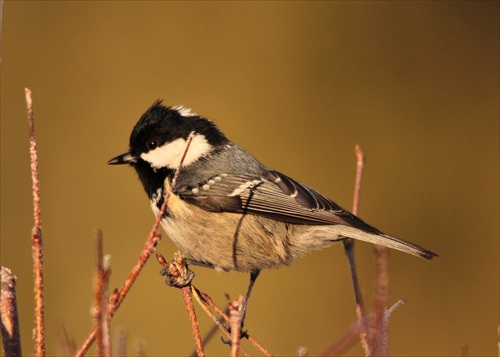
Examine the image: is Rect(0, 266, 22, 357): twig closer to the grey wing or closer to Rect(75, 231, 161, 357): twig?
Rect(75, 231, 161, 357): twig

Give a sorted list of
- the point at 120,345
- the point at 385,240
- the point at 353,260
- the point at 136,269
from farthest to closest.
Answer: the point at 385,240
the point at 353,260
the point at 120,345
the point at 136,269

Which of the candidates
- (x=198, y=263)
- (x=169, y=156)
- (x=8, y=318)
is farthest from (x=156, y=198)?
(x=8, y=318)

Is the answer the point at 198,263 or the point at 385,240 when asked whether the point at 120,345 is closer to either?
the point at 385,240

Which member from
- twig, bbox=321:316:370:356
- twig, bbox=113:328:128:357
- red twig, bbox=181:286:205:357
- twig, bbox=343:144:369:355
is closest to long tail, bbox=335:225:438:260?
twig, bbox=343:144:369:355

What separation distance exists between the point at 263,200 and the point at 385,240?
411 millimetres

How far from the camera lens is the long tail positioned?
199cm

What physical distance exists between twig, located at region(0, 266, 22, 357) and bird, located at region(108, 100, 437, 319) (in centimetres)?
132

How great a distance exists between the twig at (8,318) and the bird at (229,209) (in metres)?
1.32

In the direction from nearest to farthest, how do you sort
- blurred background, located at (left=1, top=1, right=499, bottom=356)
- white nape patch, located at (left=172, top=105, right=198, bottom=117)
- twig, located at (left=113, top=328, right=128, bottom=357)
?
1. twig, located at (left=113, top=328, right=128, bottom=357)
2. white nape patch, located at (left=172, top=105, right=198, bottom=117)
3. blurred background, located at (left=1, top=1, right=499, bottom=356)

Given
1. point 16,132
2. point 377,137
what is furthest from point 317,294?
point 16,132

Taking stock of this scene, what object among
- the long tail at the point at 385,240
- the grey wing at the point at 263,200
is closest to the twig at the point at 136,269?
the long tail at the point at 385,240

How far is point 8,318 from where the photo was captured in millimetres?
864

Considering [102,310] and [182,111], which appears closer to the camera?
[102,310]

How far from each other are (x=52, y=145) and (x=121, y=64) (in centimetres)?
61
